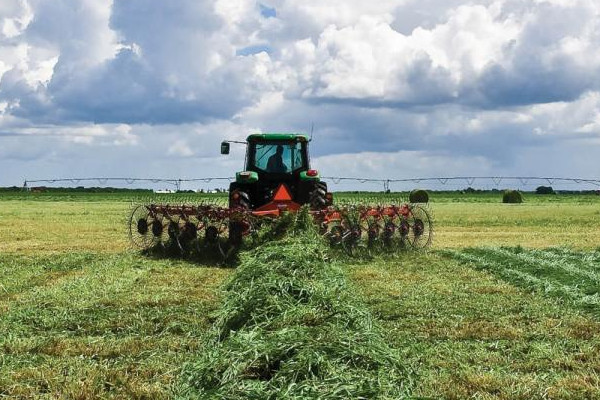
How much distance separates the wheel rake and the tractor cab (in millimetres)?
1065

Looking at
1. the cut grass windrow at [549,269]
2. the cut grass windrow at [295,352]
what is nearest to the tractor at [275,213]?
the cut grass windrow at [549,269]

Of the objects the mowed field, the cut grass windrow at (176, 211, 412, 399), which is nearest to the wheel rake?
the mowed field

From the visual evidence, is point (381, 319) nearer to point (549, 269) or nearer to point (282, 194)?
point (549, 269)

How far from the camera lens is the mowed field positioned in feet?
17.4

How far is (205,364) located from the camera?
450cm

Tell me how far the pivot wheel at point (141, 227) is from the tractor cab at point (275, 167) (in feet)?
6.55

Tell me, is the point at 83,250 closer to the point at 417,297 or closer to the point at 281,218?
the point at 281,218

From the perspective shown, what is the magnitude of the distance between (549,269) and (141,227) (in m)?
8.02

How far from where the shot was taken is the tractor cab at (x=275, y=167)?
1436cm

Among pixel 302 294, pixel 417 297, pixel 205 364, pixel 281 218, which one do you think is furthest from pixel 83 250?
pixel 205 364

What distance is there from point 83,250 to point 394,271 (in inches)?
279

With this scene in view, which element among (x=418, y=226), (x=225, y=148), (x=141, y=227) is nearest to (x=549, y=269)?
(x=418, y=226)

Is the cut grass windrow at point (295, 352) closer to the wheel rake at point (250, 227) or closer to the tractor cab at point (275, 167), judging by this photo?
the wheel rake at point (250, 227)

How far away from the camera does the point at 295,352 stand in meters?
4.37
